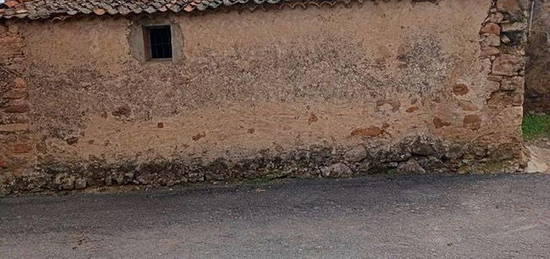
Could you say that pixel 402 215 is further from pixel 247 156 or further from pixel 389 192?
pixel 247 156

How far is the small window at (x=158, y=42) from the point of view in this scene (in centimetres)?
712

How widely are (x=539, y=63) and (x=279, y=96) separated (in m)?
6.24

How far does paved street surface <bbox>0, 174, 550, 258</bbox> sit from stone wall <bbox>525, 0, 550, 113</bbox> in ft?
13.4

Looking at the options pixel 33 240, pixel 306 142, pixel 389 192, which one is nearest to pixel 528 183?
pixel 389 192

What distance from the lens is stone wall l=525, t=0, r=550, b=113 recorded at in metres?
10.1

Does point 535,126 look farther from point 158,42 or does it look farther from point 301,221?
point 158,42

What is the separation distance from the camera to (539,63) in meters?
10.2

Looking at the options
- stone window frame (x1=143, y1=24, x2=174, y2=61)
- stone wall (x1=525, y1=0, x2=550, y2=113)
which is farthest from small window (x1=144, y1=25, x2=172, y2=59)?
stone wall (x1=525, y1=0, x2=550, y2=113)

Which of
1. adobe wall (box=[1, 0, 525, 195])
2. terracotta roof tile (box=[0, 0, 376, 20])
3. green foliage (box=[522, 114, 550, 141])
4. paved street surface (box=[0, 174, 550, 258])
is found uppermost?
terracotta roof tile (box=[0, 0, 376, 20])

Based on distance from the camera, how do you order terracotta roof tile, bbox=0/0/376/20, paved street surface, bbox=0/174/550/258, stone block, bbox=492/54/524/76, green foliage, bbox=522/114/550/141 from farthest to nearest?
green foliage, bbox=522/114/550/141 → stone block, bbox=492/54/524/76 → terracotta roof tile, bbox=0/0/376/20 → paved street surface, bbox=0/174/550/258

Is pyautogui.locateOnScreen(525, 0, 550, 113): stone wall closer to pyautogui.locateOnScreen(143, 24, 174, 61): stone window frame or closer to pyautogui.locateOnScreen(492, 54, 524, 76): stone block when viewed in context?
pyautogui.locateOnScreen(492, 54, 524, 76): stone block

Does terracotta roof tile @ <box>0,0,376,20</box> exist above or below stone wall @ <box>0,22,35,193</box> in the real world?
above

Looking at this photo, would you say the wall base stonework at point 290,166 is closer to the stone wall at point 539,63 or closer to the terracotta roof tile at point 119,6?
the terracotta roof tile at point 119,6

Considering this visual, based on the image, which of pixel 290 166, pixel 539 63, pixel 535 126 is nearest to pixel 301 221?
pixel 290 166
